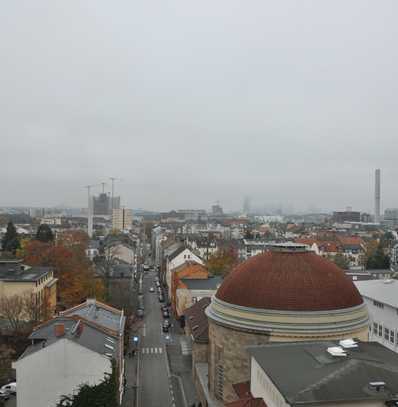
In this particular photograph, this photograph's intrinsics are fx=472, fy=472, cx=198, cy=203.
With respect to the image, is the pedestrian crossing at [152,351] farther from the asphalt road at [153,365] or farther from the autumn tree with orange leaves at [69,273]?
the autumn tree with orange leaves at [69,273]

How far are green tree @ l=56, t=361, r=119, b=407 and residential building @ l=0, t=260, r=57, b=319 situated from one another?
18.6m

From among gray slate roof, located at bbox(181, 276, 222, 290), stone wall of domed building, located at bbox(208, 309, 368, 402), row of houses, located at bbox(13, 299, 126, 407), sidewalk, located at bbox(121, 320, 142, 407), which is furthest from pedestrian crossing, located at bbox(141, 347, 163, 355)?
row of houses, located at bbox(13, 299, 126, 407)

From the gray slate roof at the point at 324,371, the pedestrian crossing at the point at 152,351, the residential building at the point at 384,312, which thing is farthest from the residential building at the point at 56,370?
the residential building at the point at 384,312

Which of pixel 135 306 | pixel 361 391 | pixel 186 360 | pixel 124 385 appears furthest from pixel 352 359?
pixel 135 306

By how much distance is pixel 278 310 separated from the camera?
1177 inches

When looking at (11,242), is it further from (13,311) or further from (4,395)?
(4,395)

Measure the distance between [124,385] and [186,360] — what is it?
29.3ft

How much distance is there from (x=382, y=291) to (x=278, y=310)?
69.5ft

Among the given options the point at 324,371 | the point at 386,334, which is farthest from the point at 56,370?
the point at 386,334

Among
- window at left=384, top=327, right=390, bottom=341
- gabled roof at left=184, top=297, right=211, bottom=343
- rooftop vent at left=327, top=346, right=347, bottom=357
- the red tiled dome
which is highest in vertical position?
the red tiled dome

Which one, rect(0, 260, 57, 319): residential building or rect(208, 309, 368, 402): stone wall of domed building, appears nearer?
rect(208, 309, 368, 402): stone wall of domed building

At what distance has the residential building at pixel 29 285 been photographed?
46.9m

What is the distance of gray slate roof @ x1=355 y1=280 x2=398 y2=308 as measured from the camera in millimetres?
43316

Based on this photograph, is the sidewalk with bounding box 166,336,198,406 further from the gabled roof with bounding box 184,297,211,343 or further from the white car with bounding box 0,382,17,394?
the white car with bounding box 0,382,17,394
